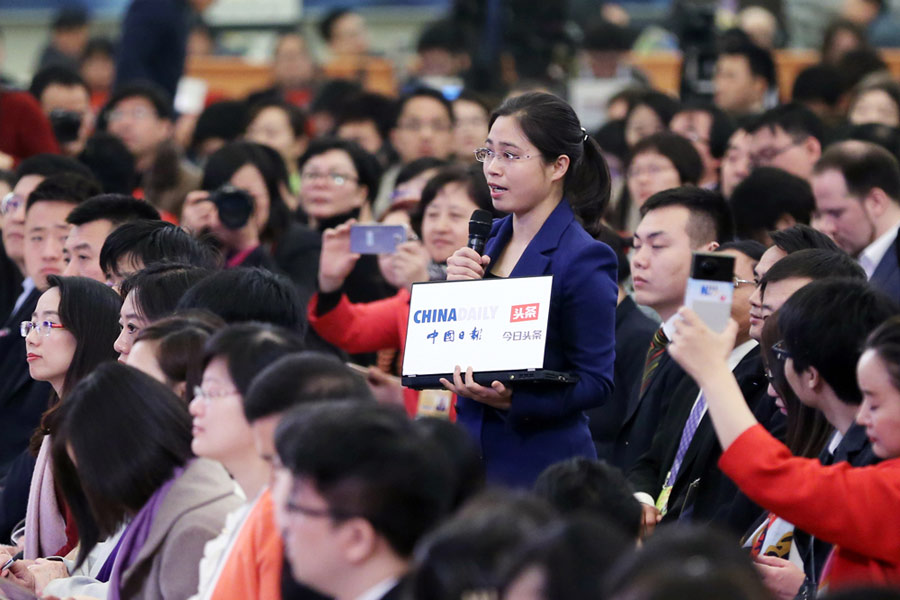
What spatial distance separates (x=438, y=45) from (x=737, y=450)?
6.97 metres

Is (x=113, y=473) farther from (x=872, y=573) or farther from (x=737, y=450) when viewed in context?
(x=872, y=573)

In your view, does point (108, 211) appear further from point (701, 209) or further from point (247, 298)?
point (701, 209)

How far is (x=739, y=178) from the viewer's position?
523cm

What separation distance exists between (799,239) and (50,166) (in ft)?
9.25

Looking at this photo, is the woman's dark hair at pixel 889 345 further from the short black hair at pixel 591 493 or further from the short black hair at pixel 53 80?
the short black hair at pixel 53 80

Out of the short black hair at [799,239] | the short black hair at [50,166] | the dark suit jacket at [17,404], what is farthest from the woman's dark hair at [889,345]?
the short black hair at [50,166]

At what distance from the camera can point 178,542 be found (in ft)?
7.82

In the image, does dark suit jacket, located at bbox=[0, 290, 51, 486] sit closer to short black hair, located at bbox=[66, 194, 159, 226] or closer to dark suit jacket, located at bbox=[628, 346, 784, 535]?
short black hair, located at bbox=[66, 194, 159, 226]

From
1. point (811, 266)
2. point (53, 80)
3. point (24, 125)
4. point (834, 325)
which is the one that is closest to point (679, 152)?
point (811, 266)

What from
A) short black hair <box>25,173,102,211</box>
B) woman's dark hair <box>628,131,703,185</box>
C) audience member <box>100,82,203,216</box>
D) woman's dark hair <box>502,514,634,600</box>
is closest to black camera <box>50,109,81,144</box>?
audience member <box>100,82,203,216</box>

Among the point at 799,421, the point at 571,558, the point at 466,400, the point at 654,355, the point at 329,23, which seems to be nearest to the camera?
the point at 571,558

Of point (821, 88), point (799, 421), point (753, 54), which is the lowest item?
point (799, 421)

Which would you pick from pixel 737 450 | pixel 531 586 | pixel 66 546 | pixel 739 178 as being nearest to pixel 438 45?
pixel 739 178

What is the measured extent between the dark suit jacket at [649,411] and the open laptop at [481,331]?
72cm
